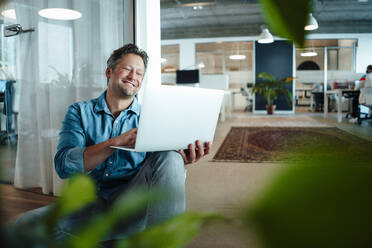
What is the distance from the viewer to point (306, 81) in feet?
30.1

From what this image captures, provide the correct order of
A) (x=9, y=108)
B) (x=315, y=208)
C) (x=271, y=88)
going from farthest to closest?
(x=271, y=88) → (x=9, y=108) → (x=315, y=208)

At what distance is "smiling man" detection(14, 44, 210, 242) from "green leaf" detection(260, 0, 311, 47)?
777 millimetres

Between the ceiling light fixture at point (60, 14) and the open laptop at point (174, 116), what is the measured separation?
104 cm

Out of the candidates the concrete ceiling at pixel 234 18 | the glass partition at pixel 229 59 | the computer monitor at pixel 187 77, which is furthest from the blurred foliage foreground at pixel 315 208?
the glass partition at pixel 229 59

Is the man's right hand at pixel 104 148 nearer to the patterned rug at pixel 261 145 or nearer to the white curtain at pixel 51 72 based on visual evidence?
the white curtain at pixel 51 72

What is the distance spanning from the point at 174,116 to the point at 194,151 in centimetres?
21

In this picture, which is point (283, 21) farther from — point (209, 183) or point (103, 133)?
point (209, 183)

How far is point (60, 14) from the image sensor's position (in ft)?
5.33

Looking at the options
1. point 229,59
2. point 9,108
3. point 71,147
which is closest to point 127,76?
point 71,147

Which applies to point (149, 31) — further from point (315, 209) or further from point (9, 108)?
point (315, 209)

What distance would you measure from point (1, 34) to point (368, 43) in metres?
9.23

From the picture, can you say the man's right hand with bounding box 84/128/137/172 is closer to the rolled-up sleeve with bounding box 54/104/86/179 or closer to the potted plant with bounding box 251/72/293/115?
the rolled-up sleeve with bounding box 54/104/86/179

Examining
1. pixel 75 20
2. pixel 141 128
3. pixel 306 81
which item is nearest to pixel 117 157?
pixel 141 128

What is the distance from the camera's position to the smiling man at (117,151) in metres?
0.97
